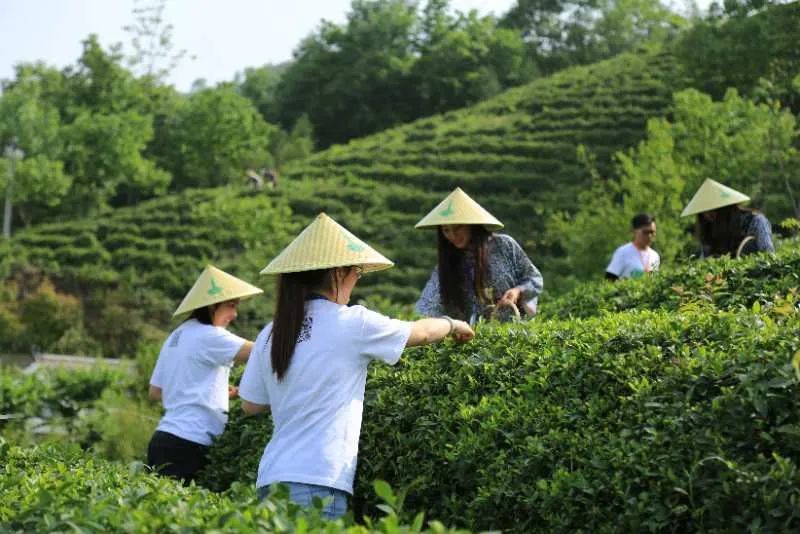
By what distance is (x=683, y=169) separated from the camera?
59.0ft

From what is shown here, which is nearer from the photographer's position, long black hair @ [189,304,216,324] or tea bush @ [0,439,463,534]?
tea bush @ [0,439,463,534]

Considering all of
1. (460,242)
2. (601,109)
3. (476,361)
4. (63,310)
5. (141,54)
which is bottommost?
(63,310)

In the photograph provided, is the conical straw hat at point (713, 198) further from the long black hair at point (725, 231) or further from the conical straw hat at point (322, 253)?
the conical straw hat at point (322, 253)

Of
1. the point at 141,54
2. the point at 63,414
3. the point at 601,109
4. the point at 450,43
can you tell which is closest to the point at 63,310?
the point at 63,414

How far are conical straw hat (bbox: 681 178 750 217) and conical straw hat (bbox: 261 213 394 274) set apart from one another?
346cm

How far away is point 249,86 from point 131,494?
215 feet

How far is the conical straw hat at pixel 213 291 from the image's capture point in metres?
5.40

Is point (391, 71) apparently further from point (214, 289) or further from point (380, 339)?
point (380, 339)

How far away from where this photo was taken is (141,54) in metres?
43.7

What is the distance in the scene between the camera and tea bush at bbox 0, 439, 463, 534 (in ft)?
8.90

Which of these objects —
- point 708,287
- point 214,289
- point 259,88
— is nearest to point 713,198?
point 708,287

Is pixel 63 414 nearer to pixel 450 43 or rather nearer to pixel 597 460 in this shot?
pixel 597 460

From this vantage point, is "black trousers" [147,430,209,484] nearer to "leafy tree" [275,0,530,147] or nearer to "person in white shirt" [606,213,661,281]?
"person in white shirt" [606,213,661,281]

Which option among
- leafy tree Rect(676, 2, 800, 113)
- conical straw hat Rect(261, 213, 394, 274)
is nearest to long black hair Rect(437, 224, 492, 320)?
conical straw hat Rect(261, 213, 394, 274)
